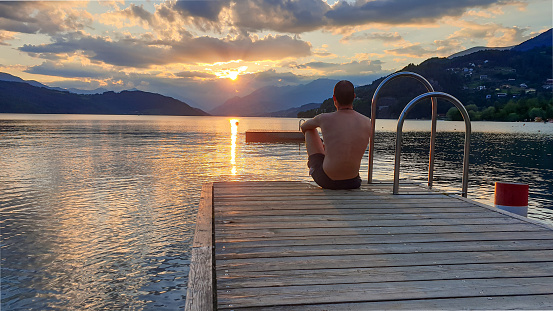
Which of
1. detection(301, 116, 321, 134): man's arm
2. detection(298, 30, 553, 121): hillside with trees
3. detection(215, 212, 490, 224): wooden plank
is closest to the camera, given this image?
detection(215, 212, 490, 224): wooden plank

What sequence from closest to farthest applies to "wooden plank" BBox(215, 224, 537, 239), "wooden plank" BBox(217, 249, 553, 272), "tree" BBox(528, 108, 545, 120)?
1. "wooden plank" BBox(217, 249, 553, 272)
2. "wooden plank" BBox(215, 224, 537, 239)
3. "tree" BBox(528, 108, 545, 120)

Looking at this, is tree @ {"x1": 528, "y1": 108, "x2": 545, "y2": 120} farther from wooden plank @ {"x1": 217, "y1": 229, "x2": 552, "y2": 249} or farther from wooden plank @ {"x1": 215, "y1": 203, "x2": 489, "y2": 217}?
wooden plank @ {"x1": 217, "y1": 229, "x2": 552, "y2": 249}

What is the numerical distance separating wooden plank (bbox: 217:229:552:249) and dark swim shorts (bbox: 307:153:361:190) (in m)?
2.41

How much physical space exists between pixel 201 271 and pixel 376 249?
1725 millimetres

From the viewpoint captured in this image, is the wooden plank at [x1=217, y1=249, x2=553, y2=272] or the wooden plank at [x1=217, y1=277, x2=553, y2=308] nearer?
the wooden plank at [x1=217, y1=277, x2=553, y2=308]

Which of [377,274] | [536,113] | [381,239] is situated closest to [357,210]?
[381,239]

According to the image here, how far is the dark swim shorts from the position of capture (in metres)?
6.65

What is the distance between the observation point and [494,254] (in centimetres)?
378

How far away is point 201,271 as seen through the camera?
331 cm

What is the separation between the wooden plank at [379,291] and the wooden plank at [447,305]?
4 centimetres

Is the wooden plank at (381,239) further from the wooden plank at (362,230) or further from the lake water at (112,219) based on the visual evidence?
the lake water at (112,219)

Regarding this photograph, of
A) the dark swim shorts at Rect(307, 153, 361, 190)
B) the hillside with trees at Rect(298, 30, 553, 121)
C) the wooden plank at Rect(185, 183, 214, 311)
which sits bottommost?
the wooden plank at Rect(185, 183, 214, 311)

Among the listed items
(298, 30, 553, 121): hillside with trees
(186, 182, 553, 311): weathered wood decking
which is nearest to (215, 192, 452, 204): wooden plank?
(186, 182, 553, 311): weathered wood decking

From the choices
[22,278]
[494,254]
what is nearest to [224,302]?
[494,254]
